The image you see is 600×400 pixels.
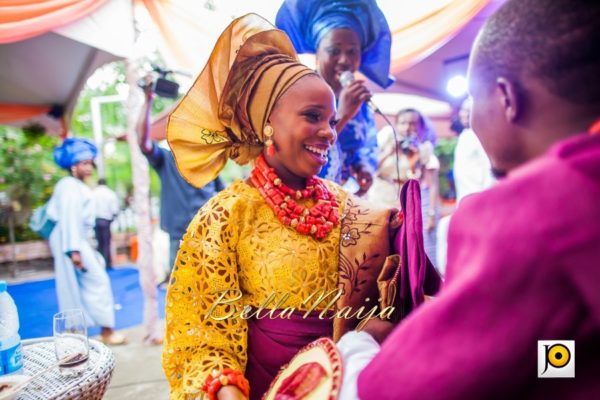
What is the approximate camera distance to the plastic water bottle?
4.77 feet

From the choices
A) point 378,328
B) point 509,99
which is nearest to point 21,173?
point 378,328

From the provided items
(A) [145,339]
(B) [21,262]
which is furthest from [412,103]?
(B) [21,262]

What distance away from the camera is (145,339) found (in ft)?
13.1

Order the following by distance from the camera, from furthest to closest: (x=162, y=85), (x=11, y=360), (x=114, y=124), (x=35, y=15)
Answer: (x=114, y=124), (x=162, y=85), (x=35, y=15), (x=11, y=360)

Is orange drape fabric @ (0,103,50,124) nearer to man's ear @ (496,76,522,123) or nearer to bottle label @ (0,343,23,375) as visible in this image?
bottle label @ (0,343,23,375)

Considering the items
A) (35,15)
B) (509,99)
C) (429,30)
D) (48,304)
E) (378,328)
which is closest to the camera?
(509,99)

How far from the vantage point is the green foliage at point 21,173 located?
802cm

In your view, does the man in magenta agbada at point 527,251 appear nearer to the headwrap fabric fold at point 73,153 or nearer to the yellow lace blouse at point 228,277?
the yellow lace blouse at point 228,277

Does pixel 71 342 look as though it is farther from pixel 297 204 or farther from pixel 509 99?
pixel 509 99

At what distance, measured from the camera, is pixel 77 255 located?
154 inches

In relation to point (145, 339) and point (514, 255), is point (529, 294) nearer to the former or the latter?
point (514, 255)

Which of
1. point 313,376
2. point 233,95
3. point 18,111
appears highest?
point 18,111

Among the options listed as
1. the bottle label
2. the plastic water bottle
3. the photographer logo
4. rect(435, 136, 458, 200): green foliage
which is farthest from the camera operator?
rect(435, 136, 458, 200): green foliage

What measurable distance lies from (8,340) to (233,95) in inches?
49.9
